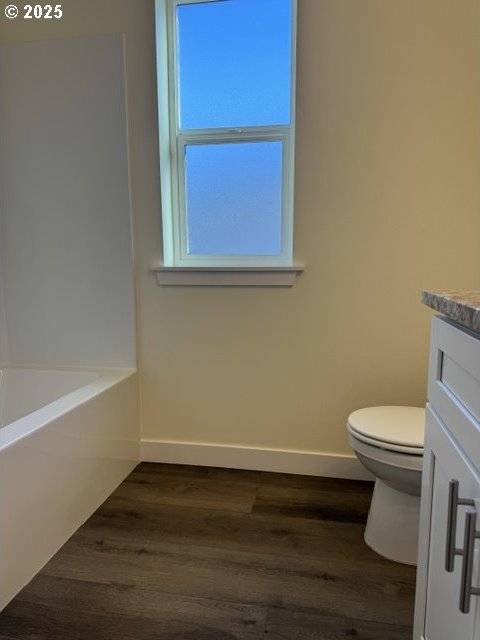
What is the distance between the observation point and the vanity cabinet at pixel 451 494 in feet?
2.09

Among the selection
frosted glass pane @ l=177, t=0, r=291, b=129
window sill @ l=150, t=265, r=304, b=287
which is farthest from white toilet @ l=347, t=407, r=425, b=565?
frosted glass pane @ l=177, t=0, r=291, b=129

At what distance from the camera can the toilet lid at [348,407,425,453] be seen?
1.44 m

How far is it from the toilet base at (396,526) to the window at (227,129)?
3.56ft

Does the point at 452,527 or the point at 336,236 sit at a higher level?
the point at 336,236

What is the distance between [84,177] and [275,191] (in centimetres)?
92

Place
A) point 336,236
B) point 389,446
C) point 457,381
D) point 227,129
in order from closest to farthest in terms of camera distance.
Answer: point 457,381 → point 389,446 → point 336,236 → point 227,129

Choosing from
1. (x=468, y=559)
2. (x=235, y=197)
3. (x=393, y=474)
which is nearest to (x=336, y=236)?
(x=235, y=197)

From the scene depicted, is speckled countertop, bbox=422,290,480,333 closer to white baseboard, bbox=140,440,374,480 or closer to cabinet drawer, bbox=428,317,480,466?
cabinet drawer, bbox=428,317,480,466

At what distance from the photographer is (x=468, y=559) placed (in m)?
0.59

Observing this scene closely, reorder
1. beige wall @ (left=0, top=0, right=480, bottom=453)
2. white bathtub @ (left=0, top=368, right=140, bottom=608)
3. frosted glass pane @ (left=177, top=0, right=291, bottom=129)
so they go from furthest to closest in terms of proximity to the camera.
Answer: frosted glass pane @ (left=177, top=0, right=291, bottom=129), beige wall @ (left=0, top=0, right=480, bottom=453), white bathtub @ (left=0, top=368, right=140, bottom=608)

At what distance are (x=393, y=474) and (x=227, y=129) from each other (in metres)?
1.61

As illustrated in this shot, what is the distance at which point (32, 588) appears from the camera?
1.40 m

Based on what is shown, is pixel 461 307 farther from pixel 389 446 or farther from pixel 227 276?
pixel 227 276

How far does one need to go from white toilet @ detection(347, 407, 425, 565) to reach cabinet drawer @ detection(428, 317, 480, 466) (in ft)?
1.90
